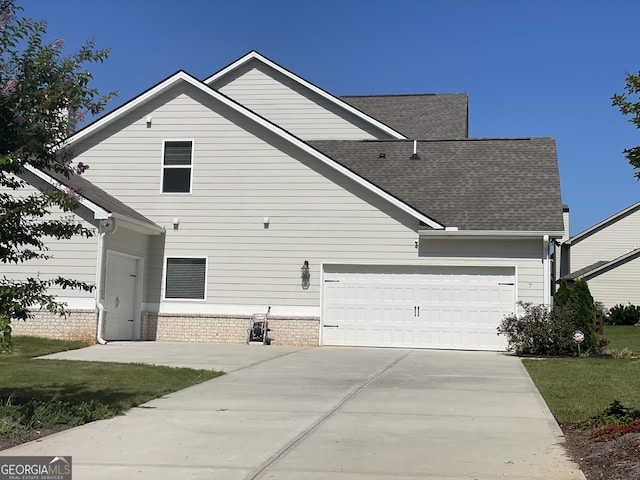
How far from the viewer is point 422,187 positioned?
2089 cm

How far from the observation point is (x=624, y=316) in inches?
1328

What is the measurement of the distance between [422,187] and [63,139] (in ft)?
45.4

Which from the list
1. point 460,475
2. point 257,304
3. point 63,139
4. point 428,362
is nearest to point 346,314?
point 257,304

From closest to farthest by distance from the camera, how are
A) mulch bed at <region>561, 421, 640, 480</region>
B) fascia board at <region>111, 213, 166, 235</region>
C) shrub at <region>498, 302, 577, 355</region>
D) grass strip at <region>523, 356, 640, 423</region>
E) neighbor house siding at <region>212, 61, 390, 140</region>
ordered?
mulch bed at <region>561, 421, 640, 480</region>, grass strip at <region>523, 356, 640, 423</region>, shrub at <region>498, 302, 577, 355</region>, fascia board at <region>111, 213, 166, 235</region>, neighbor house siding at <region>212, 61, 390, 140</region>

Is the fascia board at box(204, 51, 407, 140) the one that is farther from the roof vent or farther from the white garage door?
the white garage door

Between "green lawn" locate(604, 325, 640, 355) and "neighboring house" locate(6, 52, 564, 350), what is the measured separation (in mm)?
4178

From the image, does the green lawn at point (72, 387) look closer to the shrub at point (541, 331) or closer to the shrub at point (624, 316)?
the shrub at point (541, 331)

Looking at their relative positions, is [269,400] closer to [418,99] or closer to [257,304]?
[257,304]

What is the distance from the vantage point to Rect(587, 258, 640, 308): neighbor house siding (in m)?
36.4

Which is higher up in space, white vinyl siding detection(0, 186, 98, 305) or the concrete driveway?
white vinyl siding detection(0, 186, 98, 305)

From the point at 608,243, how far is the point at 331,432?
129ft

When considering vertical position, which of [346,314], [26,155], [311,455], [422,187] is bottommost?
[311,455]

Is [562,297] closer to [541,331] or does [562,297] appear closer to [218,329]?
[541,331]

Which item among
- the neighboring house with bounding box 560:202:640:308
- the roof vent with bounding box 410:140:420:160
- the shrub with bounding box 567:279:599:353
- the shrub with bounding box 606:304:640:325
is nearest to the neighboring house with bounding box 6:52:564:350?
the shrub with bounding box 567:279:599:353
